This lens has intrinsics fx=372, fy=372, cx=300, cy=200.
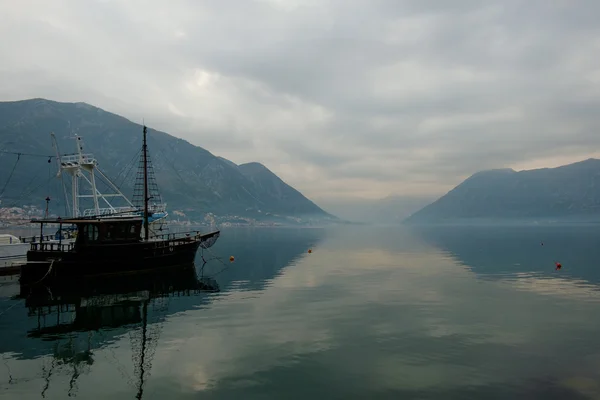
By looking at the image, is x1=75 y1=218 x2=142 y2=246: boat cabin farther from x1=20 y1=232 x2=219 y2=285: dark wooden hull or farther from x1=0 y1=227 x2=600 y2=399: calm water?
x1=0 y1=227 x2=600 y2=399: calm water

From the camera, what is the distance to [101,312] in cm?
3325

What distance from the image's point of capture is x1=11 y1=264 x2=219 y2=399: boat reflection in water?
68.4 feet

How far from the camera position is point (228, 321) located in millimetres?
29328

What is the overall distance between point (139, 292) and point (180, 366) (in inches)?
995

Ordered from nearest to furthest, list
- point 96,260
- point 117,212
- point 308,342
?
point 308,342 → point 96,260 → point 117,212

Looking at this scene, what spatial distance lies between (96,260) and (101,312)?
18.4 metres

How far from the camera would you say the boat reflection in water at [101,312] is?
821 inches

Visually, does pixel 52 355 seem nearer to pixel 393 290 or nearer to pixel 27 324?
pixel 27 324

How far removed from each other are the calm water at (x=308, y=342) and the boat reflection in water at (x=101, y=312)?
158 millimetres

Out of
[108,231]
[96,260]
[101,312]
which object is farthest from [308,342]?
[108,231]

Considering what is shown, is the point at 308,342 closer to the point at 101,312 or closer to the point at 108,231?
the point at 101,312

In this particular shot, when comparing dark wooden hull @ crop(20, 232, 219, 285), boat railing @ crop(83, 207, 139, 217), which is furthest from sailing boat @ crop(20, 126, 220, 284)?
boat railing @ crop(83, 207, 139, 217)

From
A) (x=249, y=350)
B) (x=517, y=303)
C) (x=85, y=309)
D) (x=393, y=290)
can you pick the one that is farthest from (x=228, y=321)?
(x=517, y=303)

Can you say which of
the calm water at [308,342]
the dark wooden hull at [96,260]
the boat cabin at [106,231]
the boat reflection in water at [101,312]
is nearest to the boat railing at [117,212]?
the boat cabin at [106,231]
